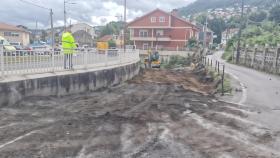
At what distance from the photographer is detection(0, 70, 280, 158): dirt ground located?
5277 mm

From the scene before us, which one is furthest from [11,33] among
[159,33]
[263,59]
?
[263,59]

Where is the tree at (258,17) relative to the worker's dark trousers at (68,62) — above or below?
above

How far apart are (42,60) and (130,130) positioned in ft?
18.1

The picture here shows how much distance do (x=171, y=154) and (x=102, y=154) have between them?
122cm

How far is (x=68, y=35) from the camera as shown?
13055mm

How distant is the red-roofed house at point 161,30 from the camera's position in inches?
2410

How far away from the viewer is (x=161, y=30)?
2467 inches

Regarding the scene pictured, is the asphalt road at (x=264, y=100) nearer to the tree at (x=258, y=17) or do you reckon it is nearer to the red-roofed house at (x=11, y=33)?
the red-roofed house at (x=11, y=33)

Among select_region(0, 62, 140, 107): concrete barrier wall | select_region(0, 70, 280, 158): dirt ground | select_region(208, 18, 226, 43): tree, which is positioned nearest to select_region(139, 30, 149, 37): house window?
select_region(208, 18, 226, 43): tree

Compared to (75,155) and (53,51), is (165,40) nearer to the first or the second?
(53,51)

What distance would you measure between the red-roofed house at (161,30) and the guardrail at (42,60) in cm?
4716

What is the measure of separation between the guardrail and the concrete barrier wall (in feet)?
2.05

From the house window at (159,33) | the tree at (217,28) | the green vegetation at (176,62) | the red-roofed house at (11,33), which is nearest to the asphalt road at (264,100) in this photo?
the green vegetation at (176,62)

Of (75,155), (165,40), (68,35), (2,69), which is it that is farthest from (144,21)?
(75,155)
